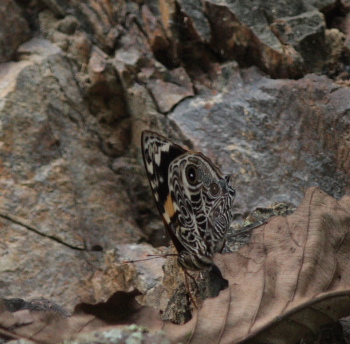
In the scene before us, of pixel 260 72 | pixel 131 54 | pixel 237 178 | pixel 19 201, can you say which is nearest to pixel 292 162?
pixel 237 178

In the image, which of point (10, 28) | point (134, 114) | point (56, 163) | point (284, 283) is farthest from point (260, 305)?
point (10, 28)

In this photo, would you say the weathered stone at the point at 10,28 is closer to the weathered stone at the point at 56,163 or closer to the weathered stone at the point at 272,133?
the weathered stone at the point at 56,163

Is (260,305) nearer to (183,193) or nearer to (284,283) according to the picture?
(284,283)

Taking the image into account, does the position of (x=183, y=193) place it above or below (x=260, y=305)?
below

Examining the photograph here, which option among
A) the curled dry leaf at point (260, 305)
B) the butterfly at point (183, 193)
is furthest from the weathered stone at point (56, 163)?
the curled dry leaf at point (260, 305)

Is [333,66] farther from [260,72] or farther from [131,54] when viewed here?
[131,54]

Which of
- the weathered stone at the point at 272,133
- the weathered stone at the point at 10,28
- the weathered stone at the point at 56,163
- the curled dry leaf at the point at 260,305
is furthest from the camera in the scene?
the weathered stone at the point at 10,28
